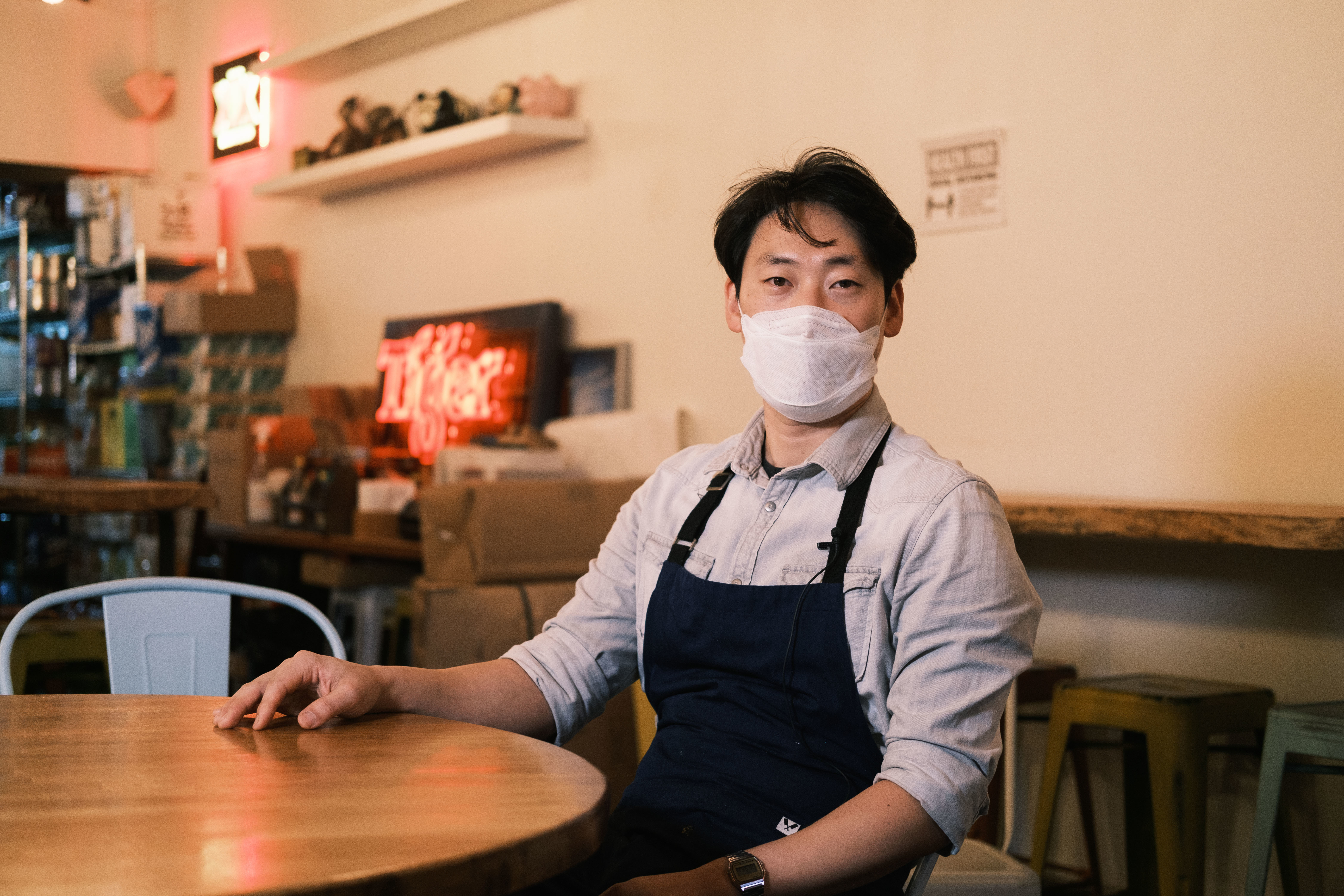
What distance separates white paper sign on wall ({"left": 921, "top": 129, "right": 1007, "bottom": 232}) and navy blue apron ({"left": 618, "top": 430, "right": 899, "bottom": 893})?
176 centimetres

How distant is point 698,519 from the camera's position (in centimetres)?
159

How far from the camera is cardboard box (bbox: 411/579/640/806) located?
308 centimetres

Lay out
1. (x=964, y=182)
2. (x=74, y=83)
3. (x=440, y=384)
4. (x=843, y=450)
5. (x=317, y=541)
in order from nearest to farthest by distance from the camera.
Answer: (x=843, y=450) < (x=964, y=182) < (x=317, y=541) < (x=440, y=384) < (x=74, y=83)

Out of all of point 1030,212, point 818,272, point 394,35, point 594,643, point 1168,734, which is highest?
point 394,35

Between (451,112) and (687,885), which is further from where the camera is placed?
(451,112)

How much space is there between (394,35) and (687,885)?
428 centimetres

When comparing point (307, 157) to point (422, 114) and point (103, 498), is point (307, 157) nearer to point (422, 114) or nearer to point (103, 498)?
point (422, 114)

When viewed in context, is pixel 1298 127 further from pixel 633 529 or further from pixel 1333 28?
pixel 633 529

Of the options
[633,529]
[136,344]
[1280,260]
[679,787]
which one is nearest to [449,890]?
[679,787]

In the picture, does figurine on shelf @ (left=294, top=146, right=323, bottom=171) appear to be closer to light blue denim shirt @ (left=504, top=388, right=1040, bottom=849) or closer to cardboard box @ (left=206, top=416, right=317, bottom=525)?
cardboard box @ (left=206, top=416, right=317, bottom=525)

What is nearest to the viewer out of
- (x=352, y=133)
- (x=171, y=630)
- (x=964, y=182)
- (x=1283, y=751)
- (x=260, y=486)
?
(x=171, y=630)

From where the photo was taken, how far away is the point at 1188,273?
273 cm

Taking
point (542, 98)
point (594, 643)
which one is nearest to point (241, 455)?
point (542, 98)

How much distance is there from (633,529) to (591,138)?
9.10 ft
